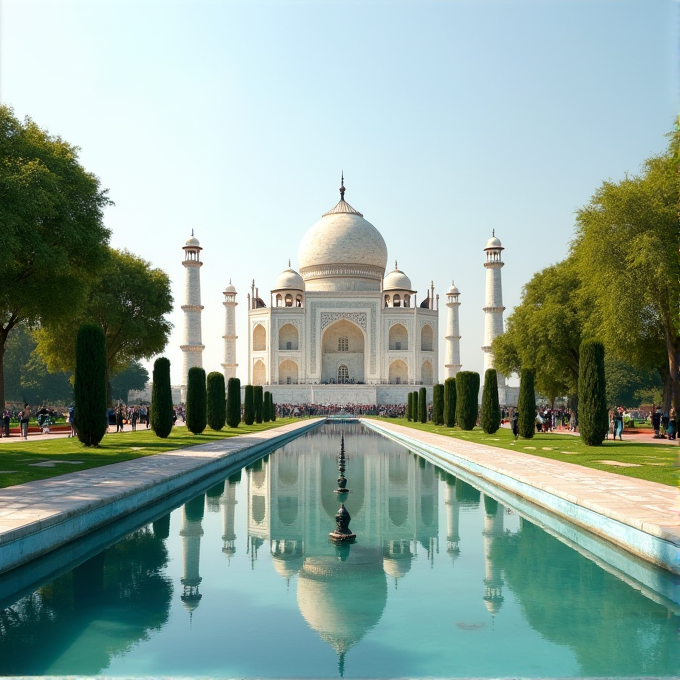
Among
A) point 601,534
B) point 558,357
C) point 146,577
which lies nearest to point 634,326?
point 558,357

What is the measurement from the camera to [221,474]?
36.2ft

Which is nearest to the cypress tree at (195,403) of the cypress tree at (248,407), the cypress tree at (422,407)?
the cypress tree at (248,407)

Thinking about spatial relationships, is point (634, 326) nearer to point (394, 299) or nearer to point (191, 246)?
point (191, 246)

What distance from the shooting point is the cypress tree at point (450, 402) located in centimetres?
2397

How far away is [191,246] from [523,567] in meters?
36.9

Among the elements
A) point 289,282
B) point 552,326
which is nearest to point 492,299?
point 289,282

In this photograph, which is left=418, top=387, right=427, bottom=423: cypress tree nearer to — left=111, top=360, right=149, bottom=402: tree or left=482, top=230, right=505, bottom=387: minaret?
left=482, top=230, right=505, bottom=387: minaret

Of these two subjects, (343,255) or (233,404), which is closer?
(233,404)

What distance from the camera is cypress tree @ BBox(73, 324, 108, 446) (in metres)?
13.0

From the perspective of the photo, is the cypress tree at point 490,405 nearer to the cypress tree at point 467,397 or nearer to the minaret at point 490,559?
the cypress tree at point 467,397

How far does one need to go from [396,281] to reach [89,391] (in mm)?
35820

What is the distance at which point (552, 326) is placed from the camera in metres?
21.8

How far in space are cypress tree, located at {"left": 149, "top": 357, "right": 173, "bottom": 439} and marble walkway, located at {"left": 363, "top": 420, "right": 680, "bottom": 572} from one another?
7303 millimetres

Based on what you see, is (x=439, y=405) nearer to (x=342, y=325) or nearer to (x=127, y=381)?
(x=342, y=325)
